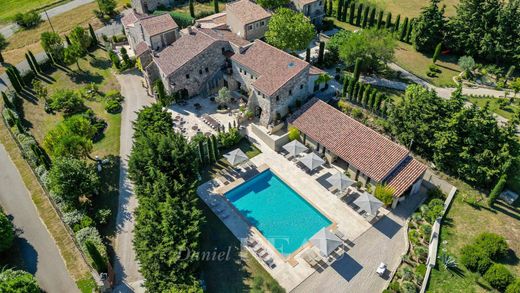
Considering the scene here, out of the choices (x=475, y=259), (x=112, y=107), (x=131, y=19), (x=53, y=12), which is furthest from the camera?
(x=53, y=12)

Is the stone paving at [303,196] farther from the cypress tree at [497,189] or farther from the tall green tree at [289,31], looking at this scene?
the tall green tree at [289,31]

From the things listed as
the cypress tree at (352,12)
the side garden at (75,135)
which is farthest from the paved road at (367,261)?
the cypress tree at (352,12)

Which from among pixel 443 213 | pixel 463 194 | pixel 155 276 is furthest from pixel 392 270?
pixel 155 276

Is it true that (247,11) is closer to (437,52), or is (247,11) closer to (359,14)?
(359,14)

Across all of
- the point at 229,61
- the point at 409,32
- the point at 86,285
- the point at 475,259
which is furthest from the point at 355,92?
the point at 86,285

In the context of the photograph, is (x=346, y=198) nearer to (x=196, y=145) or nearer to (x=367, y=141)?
(x=367, y=141)

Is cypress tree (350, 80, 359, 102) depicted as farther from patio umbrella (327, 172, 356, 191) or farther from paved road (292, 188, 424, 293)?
paved road (292, 188, 424, 293)
